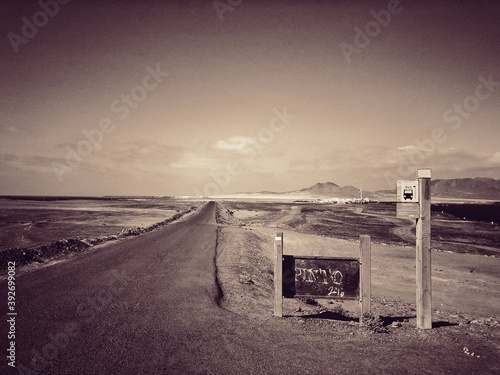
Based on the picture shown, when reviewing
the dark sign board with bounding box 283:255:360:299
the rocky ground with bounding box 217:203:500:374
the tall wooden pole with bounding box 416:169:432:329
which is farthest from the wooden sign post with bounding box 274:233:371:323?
the tall wooden pole with bounding box 416:169:432:329

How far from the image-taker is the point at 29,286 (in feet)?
29.1

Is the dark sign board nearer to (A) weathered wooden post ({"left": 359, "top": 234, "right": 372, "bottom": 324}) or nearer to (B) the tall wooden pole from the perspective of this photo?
(A) weathered wooden post ({"left": 359, "top": 234, "right": 372, "bottom": 324})

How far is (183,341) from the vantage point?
5.50m

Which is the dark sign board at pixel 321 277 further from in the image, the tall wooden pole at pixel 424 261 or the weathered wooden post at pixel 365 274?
the tall wooden pole at pixel 424 261

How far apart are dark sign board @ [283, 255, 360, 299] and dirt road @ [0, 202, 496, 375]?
0.66m

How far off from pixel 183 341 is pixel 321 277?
3.22 meters

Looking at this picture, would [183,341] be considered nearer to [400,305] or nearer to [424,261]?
[424,261]

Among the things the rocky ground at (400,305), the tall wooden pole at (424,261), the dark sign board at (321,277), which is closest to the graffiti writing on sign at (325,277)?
the dark sign board at (321,277)

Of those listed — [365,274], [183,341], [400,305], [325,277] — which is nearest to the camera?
[183,341]

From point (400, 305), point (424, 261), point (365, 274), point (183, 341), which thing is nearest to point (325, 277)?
point (365, 274)

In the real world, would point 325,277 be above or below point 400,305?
above

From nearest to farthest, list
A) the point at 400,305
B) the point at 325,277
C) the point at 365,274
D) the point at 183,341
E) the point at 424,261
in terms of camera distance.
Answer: the point at 183,341
the point at 424,261
the point at 365,274
the point at 325,277
the point at 400,305

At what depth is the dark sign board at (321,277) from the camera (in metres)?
6.52

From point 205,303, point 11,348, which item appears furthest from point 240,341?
point 11,348
